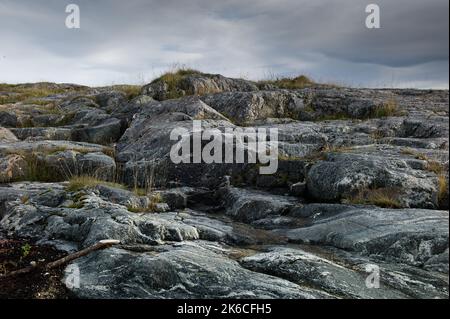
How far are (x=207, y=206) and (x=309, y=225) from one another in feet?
12.8

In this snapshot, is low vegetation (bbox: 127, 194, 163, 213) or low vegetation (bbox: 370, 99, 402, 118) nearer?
low vegetation (bbox: 127, 194, 163, 213)

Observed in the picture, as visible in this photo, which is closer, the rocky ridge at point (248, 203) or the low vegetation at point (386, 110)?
the rocky ridge at point (248, 203)

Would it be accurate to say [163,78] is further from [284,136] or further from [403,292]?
[403,292]

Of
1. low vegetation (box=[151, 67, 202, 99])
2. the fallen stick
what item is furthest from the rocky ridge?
low vegetation (box=[151, 67, 202, 99])

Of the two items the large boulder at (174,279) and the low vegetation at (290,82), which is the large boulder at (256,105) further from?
the large boulder at (174,279)

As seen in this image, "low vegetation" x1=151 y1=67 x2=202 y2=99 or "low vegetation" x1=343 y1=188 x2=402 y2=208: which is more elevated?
"low vegetation" x1=151 y1=67 x2=202 y2=99

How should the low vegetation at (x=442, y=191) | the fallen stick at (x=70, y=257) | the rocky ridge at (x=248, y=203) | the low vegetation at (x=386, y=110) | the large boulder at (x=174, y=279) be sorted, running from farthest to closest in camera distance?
the low vegetation at (x=386, y=110)
the low vegetation at (x=442, y=191)
the fallen stick at (x=70, y=257)
the rocky ridge at (x=248, y=203)
the large boulder at (x=174, y=279)

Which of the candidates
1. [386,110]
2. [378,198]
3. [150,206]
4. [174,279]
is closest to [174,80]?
[386,110]

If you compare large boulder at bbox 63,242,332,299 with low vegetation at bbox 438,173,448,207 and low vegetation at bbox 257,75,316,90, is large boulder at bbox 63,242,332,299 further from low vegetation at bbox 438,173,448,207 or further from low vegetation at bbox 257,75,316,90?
low vegetation at bbox 257,75,316,90

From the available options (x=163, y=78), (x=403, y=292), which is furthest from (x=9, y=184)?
(x=163, y=78)

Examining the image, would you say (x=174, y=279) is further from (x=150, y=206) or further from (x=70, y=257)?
(x=150, y=206)

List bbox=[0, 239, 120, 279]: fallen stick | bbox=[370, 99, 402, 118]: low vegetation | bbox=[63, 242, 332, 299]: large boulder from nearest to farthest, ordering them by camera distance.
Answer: bbox=[63, 242, 332, 299]: large boulder < bbox=[0, 239, 120, 279]: fallen stick < bbox=[370, 99, 402, 118]: low vegetation

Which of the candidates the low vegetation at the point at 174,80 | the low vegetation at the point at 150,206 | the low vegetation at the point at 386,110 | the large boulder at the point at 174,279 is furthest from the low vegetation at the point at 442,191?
the low vegetation at the point at 174,80
